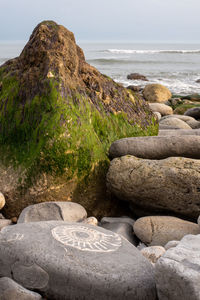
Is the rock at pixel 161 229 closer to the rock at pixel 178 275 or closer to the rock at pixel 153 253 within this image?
the rock at pixel 153 253

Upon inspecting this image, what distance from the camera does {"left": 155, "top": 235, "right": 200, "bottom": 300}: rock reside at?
6.53 ft

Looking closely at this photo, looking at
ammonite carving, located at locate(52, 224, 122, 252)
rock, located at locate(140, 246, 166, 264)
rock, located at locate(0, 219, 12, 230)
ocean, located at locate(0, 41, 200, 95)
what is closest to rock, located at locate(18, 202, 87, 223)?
rock, located at locate(0, 219, 12, 230)

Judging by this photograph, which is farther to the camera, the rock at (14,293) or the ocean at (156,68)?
the ocean at (156,68)

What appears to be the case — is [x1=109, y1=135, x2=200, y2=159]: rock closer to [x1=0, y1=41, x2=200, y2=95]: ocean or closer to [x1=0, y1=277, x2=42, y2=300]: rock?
[x1=0, y1=277, x2=42, y2=300]: rock

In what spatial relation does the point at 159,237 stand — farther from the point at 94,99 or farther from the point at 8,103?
the point at 8,103

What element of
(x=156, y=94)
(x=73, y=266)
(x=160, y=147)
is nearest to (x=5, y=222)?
(x=73, y=266)

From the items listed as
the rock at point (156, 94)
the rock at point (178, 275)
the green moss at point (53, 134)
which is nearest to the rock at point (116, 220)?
the green moss at point (53, 134)

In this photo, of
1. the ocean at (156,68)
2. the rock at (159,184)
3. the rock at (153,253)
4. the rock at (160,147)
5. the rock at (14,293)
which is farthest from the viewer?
the ocean at (156,68)

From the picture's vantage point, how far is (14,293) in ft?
7.47

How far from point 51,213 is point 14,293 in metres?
1.44

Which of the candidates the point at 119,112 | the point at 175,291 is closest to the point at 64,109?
the point at 119,112

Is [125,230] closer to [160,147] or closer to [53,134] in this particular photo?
[160,147]

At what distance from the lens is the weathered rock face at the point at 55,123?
13.4 feet

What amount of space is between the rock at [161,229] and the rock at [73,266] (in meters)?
0.94
